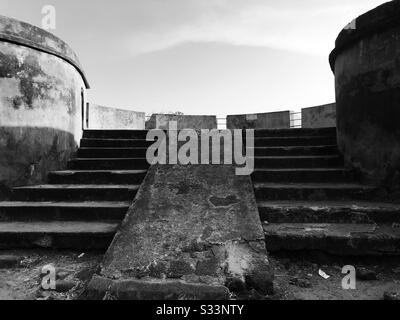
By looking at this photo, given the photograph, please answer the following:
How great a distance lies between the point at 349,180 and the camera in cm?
349

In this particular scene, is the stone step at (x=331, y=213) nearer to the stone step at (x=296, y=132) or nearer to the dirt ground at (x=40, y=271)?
the dirt ground at (x=40, y=271)

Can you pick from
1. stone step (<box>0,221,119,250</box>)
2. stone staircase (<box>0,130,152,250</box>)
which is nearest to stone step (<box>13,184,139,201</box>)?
stone staircase (<box>0,130,152,250</box>)

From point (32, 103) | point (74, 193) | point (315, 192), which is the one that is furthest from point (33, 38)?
point (315, 192)

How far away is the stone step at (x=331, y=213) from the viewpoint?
2758 mm

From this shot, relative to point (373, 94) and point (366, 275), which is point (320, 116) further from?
point (366, 275)

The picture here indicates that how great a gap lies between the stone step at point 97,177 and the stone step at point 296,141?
6.22ft

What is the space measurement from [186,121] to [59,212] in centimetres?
768

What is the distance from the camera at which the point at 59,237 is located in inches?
106

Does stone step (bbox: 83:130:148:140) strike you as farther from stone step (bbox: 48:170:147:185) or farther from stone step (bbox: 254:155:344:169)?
stone step (bbox: 254:155:344:169)

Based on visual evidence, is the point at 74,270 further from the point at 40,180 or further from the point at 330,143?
the point at 330,143

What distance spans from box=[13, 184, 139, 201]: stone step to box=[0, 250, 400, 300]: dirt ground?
802mm

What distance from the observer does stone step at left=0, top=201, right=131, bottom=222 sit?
3.03m
